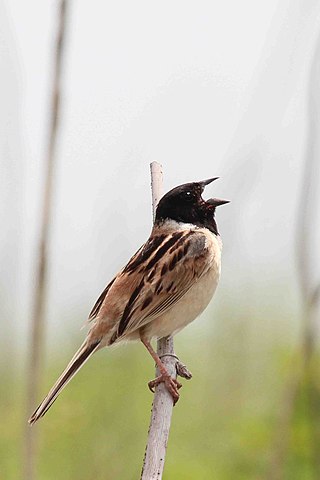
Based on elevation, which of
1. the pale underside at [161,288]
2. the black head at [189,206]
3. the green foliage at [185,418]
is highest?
the black head at [189,206]

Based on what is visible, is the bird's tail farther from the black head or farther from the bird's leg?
the black head

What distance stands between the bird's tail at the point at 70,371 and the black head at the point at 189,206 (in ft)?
1.67

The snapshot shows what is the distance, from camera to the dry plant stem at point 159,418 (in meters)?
1.77

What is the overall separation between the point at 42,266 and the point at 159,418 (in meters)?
0.78

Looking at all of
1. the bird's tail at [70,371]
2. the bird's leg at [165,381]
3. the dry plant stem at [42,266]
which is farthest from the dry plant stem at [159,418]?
the dry plant stem at [42,266]

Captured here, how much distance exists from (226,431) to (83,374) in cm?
59

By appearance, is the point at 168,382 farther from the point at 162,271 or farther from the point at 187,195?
the point at 187,195

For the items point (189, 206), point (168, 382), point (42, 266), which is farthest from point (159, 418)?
point (189, 206)

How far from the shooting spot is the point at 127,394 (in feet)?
7.79

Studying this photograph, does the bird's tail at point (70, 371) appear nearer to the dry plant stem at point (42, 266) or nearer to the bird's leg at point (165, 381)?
the bird's leg at point (165, 381)

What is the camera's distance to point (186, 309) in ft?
9.11

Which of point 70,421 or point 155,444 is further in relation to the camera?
point 70,421

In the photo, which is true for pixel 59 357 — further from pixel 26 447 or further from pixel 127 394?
pixel 26 447

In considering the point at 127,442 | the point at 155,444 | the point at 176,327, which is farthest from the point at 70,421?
the point at 155,444
